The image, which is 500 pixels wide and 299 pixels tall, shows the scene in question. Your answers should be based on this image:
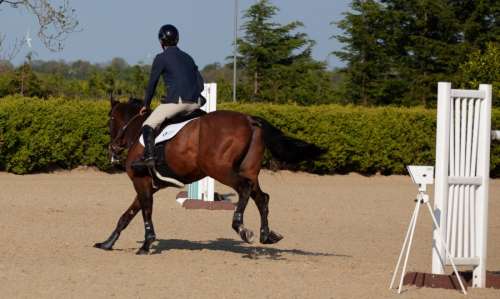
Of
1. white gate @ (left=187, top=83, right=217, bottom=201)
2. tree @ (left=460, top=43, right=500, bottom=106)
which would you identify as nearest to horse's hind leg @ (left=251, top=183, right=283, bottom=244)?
white gate @ (left=187, top=83, right=217, bottom=201)

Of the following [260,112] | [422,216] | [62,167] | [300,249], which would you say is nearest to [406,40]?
[260,112]

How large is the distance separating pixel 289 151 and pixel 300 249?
1.80 meters

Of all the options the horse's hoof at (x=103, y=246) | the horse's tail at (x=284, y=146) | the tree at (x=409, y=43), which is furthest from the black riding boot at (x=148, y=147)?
the tree at (x=409, y=43)

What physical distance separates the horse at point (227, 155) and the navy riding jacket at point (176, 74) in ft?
1.36

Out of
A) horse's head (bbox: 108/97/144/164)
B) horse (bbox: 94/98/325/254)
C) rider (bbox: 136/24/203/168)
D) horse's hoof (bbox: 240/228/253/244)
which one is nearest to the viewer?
horse's hoof (bbox: 240/228/253/244)

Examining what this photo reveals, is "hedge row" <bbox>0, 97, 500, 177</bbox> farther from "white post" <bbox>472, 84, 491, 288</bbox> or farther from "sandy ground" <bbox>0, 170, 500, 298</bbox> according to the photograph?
"white post" <bbox>472, 84, 491, 288</bbox>

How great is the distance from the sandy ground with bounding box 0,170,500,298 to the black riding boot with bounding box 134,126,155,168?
1092mm

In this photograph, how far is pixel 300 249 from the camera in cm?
1268

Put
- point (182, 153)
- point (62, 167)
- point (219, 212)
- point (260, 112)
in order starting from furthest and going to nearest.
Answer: point (260, 112) < point (62, 167) < point (219, 212) < point (182, 153)

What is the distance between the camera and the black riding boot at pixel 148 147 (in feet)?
36.8

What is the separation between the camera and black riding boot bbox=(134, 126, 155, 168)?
11.2 m

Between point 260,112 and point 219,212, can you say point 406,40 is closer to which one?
point 260,112

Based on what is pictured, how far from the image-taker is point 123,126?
1215 centimetres

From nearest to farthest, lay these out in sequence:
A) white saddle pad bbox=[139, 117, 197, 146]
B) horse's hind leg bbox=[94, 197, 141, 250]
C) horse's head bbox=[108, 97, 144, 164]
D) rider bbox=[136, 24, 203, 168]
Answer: white saddle pad bbox=[139, 117, 197, 146] → rider bbox=[136, 24, 203, 168] → horse's hind leg bbox=[94, 197, 141, 250] → horse's head bbox=[108, 97, 144, 164]
